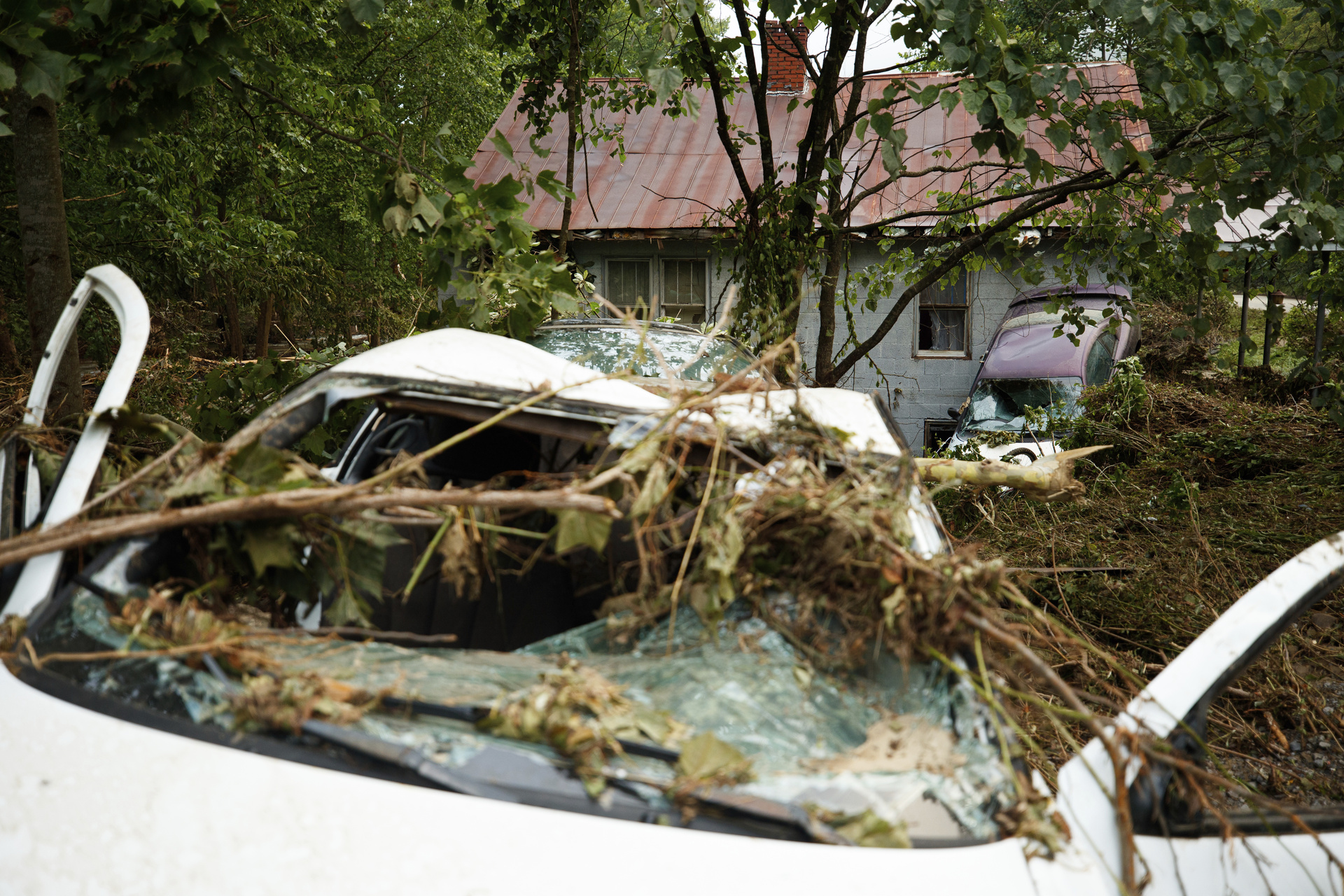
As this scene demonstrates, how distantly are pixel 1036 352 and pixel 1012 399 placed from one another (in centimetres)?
83

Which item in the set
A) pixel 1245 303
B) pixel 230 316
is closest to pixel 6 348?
pixel 230 316

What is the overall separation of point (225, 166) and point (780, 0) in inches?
562

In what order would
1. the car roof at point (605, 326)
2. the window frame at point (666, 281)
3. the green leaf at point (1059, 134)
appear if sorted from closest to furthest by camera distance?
the green leaf at point (1059, 134)
the car roof at point (605, 326)
the window frame at point (666, 281)

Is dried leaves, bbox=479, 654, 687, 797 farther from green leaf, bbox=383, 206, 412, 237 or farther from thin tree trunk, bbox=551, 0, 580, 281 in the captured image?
thin tree trunk, bbox=551, 0, 580, 281

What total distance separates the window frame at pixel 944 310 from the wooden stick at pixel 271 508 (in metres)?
11.1

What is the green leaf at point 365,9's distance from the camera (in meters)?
3.17

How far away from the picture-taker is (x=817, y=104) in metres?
6.25

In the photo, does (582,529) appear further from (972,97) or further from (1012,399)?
(1012,399)

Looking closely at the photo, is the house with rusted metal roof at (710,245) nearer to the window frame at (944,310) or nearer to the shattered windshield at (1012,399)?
the window frame at (944,310)

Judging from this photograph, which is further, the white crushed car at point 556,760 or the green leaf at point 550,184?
the green leaf at point 550,184

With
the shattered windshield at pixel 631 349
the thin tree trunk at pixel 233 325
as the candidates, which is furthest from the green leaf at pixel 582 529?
the thin tree trunk at pixel 233 325

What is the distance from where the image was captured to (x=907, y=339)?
40.7ft

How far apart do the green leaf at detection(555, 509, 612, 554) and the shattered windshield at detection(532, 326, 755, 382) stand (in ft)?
6.41

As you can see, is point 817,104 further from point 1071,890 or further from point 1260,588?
point 1071,890
